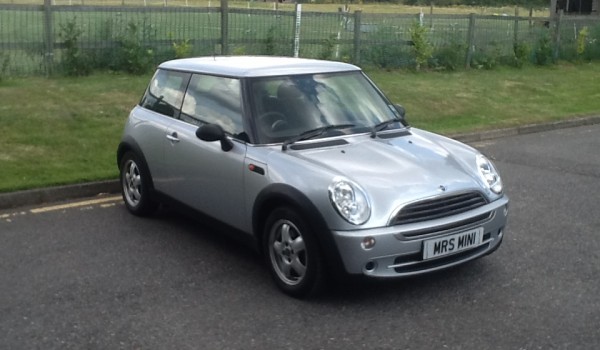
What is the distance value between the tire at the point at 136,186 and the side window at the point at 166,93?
1.73ft

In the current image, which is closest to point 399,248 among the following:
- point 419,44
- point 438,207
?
point 438,207

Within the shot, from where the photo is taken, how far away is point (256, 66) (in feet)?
21.7

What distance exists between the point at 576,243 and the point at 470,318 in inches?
84.1

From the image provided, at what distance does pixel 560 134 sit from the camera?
1380cm

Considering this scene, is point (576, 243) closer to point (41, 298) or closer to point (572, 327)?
point (572, 327)

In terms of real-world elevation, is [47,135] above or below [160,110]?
below

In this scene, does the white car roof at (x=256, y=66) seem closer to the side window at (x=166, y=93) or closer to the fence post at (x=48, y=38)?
the side window at (x=166, y=93)

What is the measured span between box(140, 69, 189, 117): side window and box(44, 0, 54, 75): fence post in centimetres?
749

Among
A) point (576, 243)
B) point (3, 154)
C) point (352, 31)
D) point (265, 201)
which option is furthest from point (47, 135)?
point (352, 31)

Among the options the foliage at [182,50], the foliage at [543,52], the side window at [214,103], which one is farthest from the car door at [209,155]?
the foliage at [543,52]

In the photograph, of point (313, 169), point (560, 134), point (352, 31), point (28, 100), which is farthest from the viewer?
point (352, 31)

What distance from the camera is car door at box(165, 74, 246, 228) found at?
614 centimetres

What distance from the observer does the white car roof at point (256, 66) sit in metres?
6.50

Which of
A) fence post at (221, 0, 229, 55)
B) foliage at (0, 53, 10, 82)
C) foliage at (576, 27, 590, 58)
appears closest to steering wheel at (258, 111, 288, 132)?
foliage at (0, 53, 10, 82)
